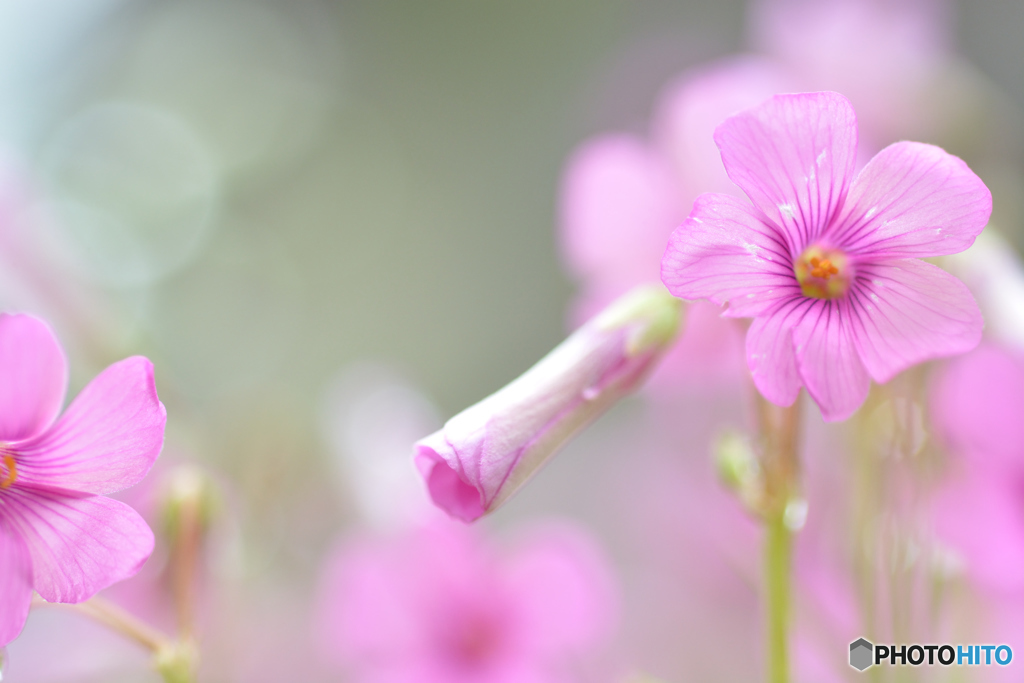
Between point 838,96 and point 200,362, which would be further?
point 200,362

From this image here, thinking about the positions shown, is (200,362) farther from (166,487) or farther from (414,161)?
(166,487)

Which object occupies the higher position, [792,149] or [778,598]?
[792,149]

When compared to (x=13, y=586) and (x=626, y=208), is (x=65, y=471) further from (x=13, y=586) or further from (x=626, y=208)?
(x=626, y=208)

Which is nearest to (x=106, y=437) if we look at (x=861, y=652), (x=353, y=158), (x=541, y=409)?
(x=541, y=409)

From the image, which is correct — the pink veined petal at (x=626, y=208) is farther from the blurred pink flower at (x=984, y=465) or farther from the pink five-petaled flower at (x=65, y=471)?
the pink five-petaled flower at (x=65, y=471)

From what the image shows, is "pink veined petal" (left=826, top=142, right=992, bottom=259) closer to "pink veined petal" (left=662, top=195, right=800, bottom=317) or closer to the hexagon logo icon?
"pink veined petal" (left=662, top=195, right=800, bottom=317)

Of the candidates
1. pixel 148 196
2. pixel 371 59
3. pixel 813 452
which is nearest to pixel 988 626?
pixel 813 452

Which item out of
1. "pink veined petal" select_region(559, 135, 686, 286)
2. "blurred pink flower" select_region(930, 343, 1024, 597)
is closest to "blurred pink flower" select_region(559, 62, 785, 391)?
"pink veined petal" select_region(559, 135, 686, 286)
